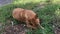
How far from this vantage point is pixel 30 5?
4.83 m

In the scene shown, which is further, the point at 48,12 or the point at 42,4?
the point at 42,4

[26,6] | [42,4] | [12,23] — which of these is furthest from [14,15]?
[42,4]

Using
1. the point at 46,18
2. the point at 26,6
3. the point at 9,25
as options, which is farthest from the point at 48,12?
the point at 9,25

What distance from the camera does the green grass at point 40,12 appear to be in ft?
13.3

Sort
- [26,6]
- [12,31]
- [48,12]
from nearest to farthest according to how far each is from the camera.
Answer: [12,31] → [48,12] → [26,6]

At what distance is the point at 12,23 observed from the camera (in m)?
4.29

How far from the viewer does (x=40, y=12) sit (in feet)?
14.8

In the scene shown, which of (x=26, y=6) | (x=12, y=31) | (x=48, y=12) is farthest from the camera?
(x=26, y=6)

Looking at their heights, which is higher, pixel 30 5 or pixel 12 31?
pixel 30 5

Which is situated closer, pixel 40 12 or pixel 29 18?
pixel 29 18

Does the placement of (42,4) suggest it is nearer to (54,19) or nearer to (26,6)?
(26,6)

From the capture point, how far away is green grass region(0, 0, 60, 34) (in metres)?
4.06

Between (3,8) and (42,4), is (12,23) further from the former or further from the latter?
(42,4)

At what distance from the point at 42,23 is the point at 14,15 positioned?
0.67 metres
